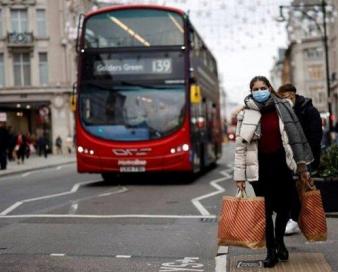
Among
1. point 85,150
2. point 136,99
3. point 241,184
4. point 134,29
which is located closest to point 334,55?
point 134,29

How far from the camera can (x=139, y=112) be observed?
56.9ft

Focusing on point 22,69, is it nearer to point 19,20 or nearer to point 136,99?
point 19,20

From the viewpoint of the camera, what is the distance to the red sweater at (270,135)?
6.73 m

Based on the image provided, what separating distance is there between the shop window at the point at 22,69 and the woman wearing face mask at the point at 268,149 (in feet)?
164

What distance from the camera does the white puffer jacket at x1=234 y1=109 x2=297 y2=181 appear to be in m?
6.66

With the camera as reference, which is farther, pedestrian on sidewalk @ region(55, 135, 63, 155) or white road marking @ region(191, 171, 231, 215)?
pedestrian on sidewalk @ region(55, 135, 63, 155)

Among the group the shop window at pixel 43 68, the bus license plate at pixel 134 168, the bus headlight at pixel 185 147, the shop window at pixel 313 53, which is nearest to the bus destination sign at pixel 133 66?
the bus headlight at pixel 185 147

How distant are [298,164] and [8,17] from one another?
165ft

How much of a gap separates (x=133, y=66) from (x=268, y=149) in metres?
11.0

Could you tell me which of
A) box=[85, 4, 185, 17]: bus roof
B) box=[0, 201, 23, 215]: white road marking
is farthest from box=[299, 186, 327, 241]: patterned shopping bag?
box=[85, 4, 185, 17]: bus roof

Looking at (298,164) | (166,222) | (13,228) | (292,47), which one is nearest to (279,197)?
(298,164)

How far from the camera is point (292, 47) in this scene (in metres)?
109

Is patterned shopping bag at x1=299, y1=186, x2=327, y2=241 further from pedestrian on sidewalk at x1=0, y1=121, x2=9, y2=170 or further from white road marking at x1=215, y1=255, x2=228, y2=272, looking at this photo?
pedestrian on sidewalk at x1=0, y1=121, x2=9, y2=170

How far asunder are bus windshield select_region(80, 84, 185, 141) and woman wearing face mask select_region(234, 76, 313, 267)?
34.4 ft
